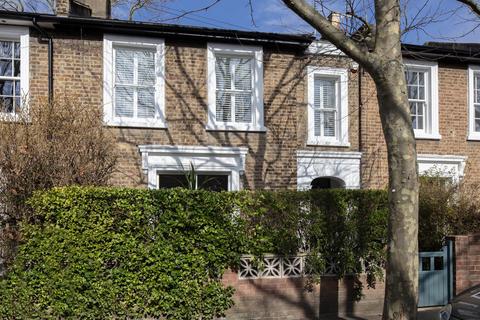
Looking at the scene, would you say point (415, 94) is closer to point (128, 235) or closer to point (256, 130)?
point (256, 130)

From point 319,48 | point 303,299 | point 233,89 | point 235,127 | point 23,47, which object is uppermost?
point 319,48

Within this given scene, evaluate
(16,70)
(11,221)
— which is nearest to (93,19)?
(16,70)

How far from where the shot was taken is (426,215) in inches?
409

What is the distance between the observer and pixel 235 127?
12.7 m

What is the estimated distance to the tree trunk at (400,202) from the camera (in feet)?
19.8

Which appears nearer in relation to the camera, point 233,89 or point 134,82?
point 134,82

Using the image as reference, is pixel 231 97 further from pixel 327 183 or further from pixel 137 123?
pixel 327 183

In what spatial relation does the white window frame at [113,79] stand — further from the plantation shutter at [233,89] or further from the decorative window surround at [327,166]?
the decorative window surround at [327,166]

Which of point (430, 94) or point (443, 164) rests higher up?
point (430, 94)

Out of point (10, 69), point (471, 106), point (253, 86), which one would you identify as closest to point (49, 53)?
point (10, 69)

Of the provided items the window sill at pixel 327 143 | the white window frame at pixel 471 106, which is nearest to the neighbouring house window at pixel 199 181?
the window sill at pixel 327 143

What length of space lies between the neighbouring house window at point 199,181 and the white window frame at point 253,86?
1.23m

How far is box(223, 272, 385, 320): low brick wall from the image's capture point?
8297 mm

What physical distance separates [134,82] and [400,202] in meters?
8.06
